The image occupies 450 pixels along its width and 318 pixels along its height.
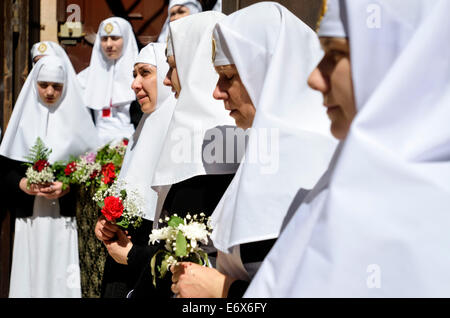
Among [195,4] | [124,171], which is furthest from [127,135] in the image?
[124,171]

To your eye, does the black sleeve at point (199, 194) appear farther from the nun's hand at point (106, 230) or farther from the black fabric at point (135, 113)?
the black fabric at point (135, 113)

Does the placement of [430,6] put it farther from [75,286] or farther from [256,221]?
[75,286]

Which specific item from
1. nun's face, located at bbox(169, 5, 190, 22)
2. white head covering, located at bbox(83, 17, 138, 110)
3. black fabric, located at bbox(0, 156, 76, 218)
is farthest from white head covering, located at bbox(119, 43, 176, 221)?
white head covering, located at bbox(83, 17, 138, 110)

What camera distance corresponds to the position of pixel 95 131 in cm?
667

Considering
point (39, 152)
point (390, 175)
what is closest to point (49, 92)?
point (39, 152)

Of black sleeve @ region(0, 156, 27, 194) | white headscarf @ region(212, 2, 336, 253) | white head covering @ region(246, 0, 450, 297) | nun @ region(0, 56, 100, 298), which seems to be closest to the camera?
white head covering @ region(246, 0, 450, 297)

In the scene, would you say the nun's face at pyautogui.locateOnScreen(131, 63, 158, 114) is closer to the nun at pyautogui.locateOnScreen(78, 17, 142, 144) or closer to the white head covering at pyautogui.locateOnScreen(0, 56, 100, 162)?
the white head covering at pyautogui.locateOnScreen(0, 56, 100, 162)

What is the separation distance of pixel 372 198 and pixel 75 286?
513 centimetres

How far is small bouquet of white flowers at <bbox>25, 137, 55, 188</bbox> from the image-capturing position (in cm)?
571

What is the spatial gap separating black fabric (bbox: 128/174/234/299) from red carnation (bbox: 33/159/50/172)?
2.94 m

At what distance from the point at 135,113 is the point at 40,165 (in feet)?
5.76

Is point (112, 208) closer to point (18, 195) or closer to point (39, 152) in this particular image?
point (39, 152)

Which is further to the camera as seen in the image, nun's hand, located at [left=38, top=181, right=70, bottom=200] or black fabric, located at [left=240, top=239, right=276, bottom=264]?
nun's hand, located at [left=38, top=181, right=70, bottom=200]

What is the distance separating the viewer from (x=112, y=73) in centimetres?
768
